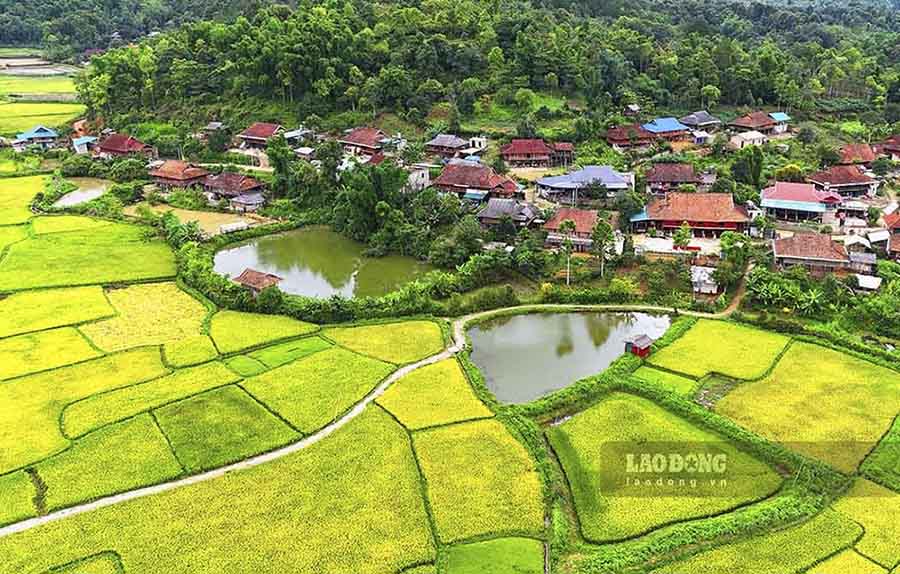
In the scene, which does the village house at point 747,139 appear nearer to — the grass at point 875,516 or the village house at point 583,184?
the village house at point 583,184

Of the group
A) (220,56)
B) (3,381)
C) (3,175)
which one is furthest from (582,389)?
(220,56)

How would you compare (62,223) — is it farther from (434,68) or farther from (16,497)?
(434,68)

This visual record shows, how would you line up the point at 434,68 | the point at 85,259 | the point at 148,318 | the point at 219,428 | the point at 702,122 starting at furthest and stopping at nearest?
the point at 434,68 < the point at 702,122 < the point at 85,259 < the point at 148,318 < the point at 219,428

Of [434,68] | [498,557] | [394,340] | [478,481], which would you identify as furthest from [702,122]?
[498,557]

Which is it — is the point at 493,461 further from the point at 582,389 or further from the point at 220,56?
the point at 220,56

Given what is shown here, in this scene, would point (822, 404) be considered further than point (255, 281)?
No

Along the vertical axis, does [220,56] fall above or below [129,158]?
above

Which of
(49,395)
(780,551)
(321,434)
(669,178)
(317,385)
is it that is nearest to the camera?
(780,551)
